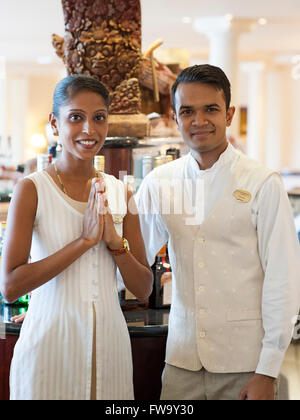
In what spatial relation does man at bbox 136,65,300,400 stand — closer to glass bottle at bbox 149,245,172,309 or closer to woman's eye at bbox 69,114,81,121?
woman's eye at bbox 69,114,81,121

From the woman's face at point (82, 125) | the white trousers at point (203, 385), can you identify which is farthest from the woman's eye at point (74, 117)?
the white trousers at point (203, 385)

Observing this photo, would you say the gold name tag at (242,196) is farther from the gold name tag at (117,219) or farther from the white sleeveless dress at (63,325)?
the white sleeveless dress at (63,325)

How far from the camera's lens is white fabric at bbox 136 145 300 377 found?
1.81m

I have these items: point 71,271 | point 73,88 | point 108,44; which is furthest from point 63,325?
point 108,44

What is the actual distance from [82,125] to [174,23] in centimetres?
1094

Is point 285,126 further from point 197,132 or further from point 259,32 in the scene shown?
point 197,132

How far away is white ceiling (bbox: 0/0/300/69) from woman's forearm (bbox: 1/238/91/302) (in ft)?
28.3

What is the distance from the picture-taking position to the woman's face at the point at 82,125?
1.70m

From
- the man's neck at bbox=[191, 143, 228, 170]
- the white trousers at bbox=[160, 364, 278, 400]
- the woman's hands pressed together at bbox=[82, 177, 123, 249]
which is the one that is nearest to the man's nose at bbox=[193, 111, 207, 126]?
the man's neck at bbox=[191, 143, 228, 170]

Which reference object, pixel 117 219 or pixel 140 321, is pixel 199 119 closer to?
pixel 117 219

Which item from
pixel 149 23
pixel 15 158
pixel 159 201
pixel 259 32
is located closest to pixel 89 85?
pixel 159 201

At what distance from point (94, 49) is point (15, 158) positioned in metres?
17.2

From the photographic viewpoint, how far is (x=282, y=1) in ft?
31.7

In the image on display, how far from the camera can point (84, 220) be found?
5.50 ft
